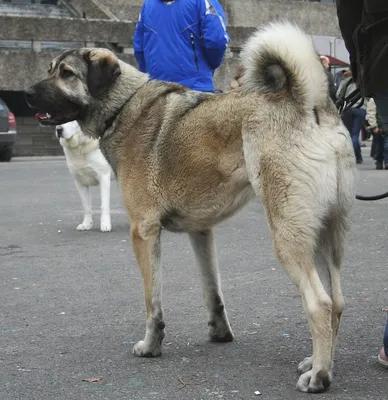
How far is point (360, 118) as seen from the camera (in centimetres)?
1859

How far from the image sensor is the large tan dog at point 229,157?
13.6 ft

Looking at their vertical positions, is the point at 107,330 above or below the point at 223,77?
above

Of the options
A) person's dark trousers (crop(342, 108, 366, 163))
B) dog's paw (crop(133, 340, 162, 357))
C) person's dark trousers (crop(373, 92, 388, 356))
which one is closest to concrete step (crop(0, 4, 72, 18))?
person's dark trousers (crop(342, 108, 366, 163))

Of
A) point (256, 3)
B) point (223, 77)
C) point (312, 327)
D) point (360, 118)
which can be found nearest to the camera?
point (312, 327)

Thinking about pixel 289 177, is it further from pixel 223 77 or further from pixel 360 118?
pixel 223 77

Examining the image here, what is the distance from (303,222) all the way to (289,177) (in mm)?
215

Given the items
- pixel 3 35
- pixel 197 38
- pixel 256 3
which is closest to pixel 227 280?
pixel 197 38

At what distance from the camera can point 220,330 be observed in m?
5.05

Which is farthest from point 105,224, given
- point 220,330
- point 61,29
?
point 61,29

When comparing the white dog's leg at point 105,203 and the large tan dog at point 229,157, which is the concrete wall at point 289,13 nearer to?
the white dog's leg at point 105,203

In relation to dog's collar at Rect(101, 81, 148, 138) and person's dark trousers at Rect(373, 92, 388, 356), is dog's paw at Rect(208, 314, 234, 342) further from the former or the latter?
person's dark trousers at Rect(373, 92, 388, 356)

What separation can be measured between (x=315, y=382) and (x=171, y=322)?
5.29 ft

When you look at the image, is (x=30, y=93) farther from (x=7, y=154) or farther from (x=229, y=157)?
(x=7, y=154)

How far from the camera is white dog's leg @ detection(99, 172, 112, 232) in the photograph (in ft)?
31.6
